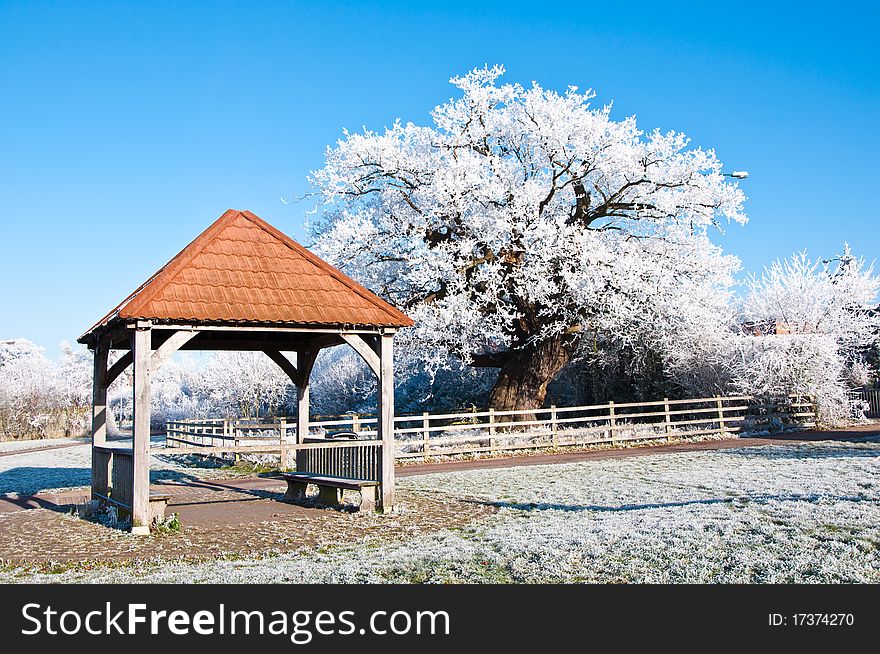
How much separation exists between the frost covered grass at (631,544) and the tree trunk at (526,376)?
10.7 meters

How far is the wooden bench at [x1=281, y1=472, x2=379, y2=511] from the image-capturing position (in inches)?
448

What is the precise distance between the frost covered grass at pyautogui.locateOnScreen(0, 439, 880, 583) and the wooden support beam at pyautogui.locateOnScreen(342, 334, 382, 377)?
9.14 feet

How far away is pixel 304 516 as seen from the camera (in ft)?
36.9

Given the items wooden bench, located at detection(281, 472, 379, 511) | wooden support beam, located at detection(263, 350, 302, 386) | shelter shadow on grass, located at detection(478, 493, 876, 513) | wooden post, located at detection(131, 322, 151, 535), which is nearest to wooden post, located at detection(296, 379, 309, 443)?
wooden support beam, located at detection(263, 350, 302, 386)

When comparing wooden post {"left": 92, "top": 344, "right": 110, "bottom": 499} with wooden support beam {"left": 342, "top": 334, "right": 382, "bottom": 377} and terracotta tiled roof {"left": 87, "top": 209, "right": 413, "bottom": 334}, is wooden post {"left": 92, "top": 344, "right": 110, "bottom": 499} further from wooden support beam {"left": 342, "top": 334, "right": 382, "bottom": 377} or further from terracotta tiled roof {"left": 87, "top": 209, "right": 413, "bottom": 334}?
wooden support beam {"left": 342, "top": 334, "right": 382, "bottom": 377}

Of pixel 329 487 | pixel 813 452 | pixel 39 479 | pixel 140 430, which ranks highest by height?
pixel 140 430

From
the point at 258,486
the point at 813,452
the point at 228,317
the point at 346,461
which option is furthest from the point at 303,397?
the point at 813,452

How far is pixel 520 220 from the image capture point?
2238 centimetres

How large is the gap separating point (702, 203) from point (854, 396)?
12.0m

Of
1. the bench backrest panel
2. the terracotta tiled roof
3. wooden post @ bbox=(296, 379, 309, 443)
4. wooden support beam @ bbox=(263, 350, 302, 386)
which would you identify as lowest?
the bench backrest panel

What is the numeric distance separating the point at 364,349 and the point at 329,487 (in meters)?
2.32

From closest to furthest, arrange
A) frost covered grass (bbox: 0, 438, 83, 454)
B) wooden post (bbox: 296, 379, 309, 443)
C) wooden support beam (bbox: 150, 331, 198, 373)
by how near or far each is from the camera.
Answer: wooden support beam (bbox: 150, 331, 198, 373), wooden post (bbox: 296, 379, 309, 443), frost covered grass (bbox: 0, 438, 83, 454)

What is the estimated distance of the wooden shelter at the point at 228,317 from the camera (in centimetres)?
1009

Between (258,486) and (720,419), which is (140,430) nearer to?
(258,486)
